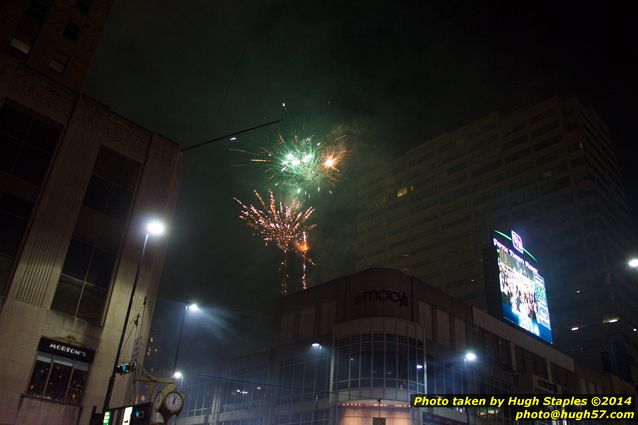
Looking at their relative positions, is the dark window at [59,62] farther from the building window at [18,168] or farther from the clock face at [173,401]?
the clock face at [173,401]

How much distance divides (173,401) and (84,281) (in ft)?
36.4

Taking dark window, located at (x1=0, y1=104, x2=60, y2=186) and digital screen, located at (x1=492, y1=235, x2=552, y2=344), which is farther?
digital screen, located at (x1=492, y1=235, x2=552, y2=344)

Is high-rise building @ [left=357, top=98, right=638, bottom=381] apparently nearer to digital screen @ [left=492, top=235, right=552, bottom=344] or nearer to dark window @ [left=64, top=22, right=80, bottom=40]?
digital screen @ [left=492, top=235, right=552, bottom=344]

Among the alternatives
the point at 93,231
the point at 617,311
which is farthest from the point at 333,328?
the point at 617,311

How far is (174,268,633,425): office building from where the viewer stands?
45000mm

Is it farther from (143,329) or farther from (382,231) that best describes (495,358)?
(382,231)

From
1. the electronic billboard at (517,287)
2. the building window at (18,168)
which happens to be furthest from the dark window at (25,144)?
the electronic billboard at (517,287)

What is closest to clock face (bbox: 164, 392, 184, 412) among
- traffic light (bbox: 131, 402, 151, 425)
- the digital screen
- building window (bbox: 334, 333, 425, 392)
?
traffic light (bbox: 131, 402, 151, 425)

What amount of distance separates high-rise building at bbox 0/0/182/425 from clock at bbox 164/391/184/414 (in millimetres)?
3632

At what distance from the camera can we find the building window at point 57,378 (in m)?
27.0

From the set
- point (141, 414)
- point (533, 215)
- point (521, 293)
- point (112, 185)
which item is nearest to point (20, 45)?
point (112, 185)

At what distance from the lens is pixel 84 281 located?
100ft

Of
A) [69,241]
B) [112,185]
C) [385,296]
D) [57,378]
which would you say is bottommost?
[57,378]

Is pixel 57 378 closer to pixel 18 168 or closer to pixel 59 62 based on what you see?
pixel 18 168
